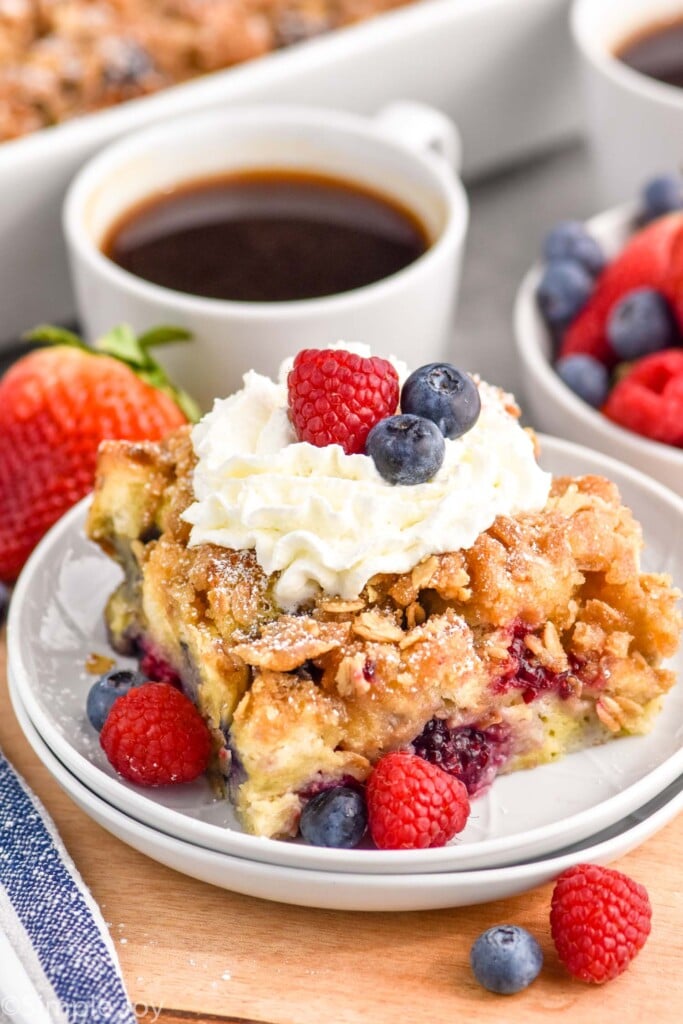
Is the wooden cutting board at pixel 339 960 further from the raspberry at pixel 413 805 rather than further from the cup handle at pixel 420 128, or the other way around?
the cup handle at pixel 420 128

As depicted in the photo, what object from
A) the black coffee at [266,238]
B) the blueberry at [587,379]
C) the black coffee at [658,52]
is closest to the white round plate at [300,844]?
the blueberry at [587,379]

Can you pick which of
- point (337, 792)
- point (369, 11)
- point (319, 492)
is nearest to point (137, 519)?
point (319, 492)

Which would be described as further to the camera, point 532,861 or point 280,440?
point 280,440

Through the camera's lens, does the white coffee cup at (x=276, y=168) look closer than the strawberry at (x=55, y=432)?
No

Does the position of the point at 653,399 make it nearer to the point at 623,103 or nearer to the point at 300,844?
the point at 623,103

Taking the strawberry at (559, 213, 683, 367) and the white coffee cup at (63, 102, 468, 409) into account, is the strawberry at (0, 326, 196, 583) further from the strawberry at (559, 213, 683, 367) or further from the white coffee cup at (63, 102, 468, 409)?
the strawberry at (559, 213, 683, 367)

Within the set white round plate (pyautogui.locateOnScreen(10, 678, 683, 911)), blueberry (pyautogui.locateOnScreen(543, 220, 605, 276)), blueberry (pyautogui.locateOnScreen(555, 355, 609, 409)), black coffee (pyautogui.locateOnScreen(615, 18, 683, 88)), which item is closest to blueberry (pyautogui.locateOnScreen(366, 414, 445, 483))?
white round plate (pyautogui.locateOnScreen(10, 678, 683, 911))

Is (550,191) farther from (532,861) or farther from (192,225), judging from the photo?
(532,861)
